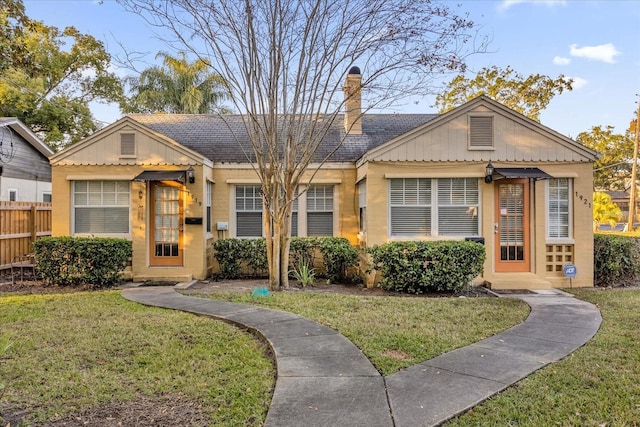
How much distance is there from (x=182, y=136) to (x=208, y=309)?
7.44 meters

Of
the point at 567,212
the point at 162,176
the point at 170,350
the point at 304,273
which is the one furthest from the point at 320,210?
the point at 170,350

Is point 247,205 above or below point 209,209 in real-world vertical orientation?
above

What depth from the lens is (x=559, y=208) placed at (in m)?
9.48

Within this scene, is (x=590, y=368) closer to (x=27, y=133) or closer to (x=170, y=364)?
(x=170, y=364)

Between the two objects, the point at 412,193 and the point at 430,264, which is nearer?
the point at 430,264

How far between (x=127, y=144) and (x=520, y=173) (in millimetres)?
9286

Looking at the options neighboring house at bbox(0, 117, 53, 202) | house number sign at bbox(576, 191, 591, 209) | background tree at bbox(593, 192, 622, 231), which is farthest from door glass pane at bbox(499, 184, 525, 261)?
background tree at bbox(593, 192, 622, 231)

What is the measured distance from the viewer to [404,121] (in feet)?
43.8

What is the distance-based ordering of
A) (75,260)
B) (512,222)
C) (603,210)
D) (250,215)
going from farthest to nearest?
(603,210) < (250,215) < (512,222) < (75,260)

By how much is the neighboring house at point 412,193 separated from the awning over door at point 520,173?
0.03m

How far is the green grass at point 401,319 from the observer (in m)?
4.56

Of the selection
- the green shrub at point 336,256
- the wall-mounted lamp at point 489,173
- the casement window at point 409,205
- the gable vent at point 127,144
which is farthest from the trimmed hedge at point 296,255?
the wall-mounted lamp at point 489,173

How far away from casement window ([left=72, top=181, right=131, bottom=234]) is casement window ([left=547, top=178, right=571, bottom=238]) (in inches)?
404

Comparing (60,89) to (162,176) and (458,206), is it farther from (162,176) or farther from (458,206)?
(458,206)
